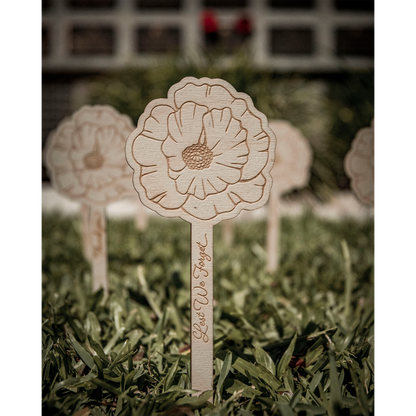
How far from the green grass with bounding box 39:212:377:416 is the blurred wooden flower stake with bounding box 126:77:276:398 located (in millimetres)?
106

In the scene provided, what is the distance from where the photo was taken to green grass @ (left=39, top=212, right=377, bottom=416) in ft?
2.01

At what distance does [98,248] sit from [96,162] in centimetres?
24

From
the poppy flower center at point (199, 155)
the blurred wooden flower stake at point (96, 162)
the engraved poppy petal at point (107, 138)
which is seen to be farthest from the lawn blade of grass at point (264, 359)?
the engraved poppy petal at point (107, 138)

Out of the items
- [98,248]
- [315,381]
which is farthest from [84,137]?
Result: [315,381]

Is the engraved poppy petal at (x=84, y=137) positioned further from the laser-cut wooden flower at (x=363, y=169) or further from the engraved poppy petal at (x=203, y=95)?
the laser-cut wooden flower at (x=363, y=169)

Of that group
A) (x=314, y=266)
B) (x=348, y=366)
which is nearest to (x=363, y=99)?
(x=314, y=266)

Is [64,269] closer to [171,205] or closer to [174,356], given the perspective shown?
[174,356]

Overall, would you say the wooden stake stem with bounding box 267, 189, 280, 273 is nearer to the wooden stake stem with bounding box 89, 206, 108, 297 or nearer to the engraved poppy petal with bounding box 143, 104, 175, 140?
the wooden stake stem with bounding box 89, 206, 108, 297

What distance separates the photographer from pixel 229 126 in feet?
2.13

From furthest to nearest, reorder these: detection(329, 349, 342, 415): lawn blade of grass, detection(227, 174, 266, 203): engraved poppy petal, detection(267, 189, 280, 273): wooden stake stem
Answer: detection(267, 189, 280, 273): wooden stake stem
detection(227, 174, 266, 203): engraved poppy petal
detection(329, 349, 342, 415): lawn blade of grass

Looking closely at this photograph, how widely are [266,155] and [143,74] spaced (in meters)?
2.36

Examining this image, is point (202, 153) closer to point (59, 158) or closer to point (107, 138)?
point (107, 138)

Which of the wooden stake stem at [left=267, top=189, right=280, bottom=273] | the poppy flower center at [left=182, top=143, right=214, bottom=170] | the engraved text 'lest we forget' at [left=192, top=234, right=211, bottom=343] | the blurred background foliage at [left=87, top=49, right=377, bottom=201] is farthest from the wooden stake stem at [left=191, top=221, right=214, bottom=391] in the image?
the blurred background foliage at [left=87, top=49, right=377, bottom=201]
